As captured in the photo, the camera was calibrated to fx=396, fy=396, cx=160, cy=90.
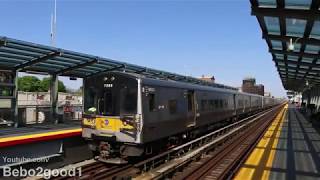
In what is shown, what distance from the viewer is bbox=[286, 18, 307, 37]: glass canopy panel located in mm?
15658

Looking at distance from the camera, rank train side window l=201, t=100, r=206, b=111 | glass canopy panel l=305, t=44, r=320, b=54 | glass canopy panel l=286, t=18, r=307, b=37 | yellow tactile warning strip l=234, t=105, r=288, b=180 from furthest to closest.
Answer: glass canopy panel l=305, t=44, r=320, b=54 < train side window l=201, t=100, r=206, b=111 < glass canopy panel l=286, t=18, r=307, b=37 < yellow tactile warning strip l=234, t=105, r=288, b=180

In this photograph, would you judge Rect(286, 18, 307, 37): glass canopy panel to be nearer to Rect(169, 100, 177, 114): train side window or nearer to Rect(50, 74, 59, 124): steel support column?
Rect(169, 100, 177, 114): train side window

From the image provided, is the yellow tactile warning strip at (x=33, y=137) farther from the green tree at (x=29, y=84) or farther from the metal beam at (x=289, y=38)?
the green tree at (x=29, y=84)

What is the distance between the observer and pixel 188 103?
665 inches

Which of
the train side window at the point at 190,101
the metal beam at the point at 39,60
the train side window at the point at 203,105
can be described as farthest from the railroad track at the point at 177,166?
the metal beam at the point at 39,60

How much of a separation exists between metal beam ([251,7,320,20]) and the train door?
15.0 feet

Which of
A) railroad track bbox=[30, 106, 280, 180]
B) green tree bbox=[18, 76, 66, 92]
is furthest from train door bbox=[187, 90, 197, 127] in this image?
green tree bbox=[18, 76, 66, 92]

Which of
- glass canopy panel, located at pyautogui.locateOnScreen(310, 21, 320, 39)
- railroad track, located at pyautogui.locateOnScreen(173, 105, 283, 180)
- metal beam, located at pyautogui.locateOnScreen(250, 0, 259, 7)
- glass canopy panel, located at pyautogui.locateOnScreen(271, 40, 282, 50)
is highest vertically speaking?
metal beam, located at pyautogui.locateOnScreen(250, 0, 259, 7)

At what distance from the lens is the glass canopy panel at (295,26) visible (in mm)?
15658

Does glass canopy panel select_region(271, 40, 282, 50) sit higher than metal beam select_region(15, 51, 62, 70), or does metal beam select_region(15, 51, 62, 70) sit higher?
glass canopy panel select_region(271, 40, 282, 50)

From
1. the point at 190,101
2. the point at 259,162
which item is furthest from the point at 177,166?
the point at 190,101

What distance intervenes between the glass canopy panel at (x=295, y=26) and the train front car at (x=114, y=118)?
7.38 metres

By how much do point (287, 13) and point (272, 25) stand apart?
3018 millimetres

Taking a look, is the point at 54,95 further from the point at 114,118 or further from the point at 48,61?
the point at 114,118
